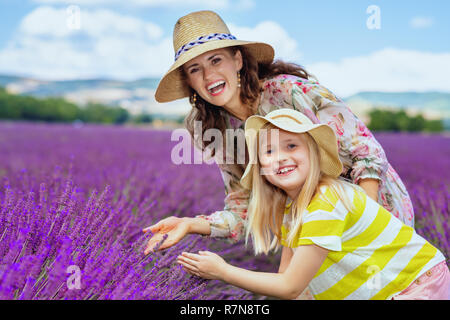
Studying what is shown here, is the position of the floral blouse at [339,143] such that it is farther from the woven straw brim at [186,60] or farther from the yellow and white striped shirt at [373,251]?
the yellow and white striped shirt at [373,251]

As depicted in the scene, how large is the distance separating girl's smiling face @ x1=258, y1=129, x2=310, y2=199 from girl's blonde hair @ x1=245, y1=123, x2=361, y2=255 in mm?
20

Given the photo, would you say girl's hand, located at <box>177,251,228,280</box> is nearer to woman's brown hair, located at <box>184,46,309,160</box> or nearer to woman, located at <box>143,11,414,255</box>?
woman, located at <box>143,11,414,255</box>

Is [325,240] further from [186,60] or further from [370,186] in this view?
[186,60]

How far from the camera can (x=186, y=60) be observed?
141 centimetres

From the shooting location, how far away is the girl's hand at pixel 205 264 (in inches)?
41.6

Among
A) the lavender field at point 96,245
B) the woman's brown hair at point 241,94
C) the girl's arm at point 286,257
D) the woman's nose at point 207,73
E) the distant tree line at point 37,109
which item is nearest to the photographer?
the lavender field at point 96,245

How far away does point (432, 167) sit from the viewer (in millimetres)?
3760

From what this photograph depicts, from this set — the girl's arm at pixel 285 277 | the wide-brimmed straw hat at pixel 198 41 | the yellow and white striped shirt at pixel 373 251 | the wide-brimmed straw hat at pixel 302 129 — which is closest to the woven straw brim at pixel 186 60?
the wide-brimmed straw hat at pixel 198 41

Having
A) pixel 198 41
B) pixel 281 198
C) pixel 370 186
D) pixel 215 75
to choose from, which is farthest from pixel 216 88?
pixel 370 186

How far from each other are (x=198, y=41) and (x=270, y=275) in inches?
34.2

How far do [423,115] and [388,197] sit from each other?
38638 mm

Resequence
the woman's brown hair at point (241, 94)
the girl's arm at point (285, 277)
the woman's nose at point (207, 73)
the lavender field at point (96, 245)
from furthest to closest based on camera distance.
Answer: the woman's brown hair at point (241, 94) → the woman's nose at point (207, 73) → the girl's arm at point (285, 277) → the lavender field at point (96, 245)

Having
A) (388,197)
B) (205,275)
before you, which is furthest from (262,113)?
(205,275)

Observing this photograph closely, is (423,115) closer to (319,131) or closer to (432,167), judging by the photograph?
(432,167)
